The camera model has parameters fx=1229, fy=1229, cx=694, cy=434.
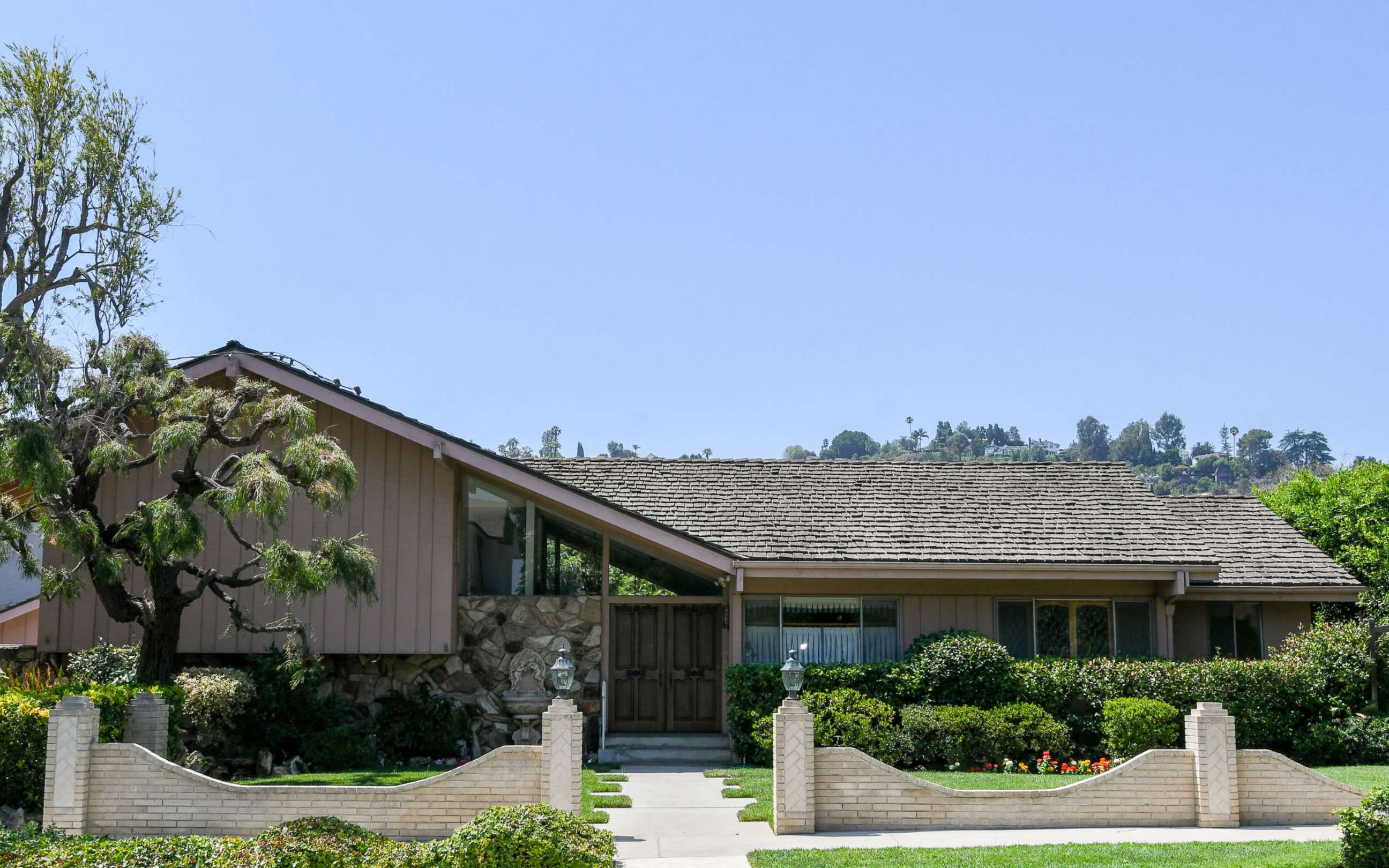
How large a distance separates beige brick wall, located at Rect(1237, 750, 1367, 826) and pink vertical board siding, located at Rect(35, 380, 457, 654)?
10393 mm

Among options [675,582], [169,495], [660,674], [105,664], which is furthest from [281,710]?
[675,582]

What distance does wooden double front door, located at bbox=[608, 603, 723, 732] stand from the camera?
19062 mm

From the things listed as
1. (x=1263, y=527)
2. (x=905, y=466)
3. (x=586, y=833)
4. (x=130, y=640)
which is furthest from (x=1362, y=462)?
(x=130, y=640)

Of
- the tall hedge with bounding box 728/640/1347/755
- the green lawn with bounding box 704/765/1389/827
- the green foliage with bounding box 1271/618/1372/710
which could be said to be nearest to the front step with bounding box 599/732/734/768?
the tall hedge with bounding box 728/640/1347/755

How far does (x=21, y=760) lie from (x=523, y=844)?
596 centimetres

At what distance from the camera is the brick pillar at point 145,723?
1337cm

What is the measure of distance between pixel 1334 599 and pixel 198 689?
54.9ft

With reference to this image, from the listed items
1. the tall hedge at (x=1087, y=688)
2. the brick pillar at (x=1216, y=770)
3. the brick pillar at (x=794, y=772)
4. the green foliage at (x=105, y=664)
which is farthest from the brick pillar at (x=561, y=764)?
the green foliage at (x=105, y=664)

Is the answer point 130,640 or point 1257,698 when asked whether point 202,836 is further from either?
point 1257,698

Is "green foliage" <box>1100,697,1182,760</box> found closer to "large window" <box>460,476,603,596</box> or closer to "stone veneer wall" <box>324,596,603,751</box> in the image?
"stone veneer wall" <box>324,596,603,751</box>

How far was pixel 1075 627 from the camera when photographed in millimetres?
18906

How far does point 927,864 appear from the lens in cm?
1027

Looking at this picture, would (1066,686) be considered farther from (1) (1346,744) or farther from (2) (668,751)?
(2) (668,751)

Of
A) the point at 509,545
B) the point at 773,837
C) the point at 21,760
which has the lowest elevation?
the point at 773,837
